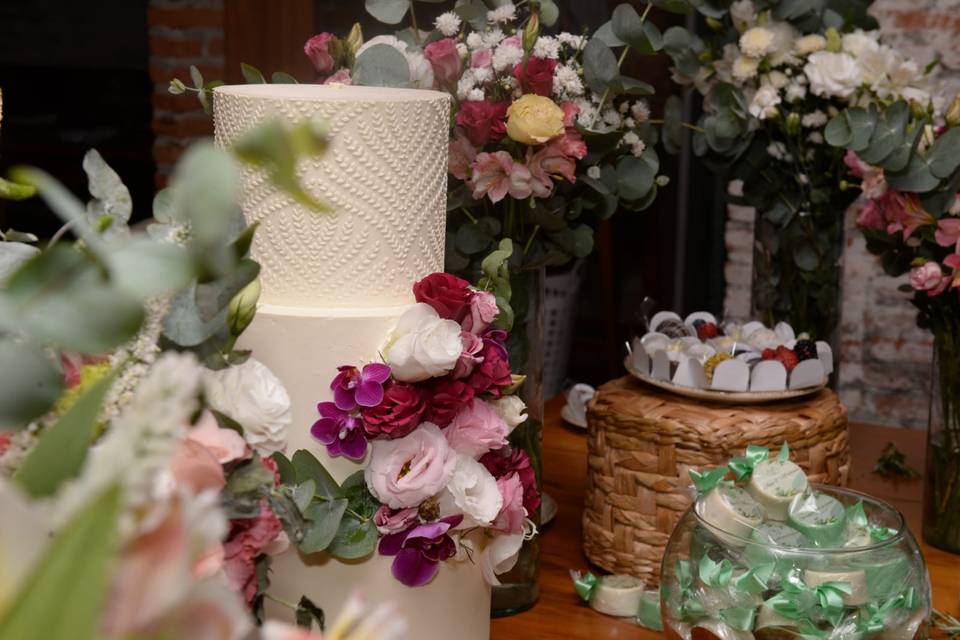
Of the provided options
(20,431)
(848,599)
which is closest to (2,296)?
(20,431)

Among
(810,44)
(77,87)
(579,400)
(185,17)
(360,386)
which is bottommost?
(579,400)

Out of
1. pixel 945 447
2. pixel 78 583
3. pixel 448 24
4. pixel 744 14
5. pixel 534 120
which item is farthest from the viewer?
pixel 744 14

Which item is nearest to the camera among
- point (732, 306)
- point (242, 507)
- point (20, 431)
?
point (20, 431)

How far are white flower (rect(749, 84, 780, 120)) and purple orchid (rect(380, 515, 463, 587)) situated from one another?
793mm

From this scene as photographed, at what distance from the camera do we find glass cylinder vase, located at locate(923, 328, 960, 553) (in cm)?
126

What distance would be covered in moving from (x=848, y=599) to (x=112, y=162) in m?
3.31

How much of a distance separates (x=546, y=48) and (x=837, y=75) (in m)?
0.48

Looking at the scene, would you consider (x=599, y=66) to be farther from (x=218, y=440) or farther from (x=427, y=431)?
(x=218, y=440)

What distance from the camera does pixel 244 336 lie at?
0.87 meters

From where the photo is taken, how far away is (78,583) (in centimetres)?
28

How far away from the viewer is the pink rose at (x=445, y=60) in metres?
1.09

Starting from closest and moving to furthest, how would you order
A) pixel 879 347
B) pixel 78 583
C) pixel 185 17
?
pixel 78 583, pixel 879 347, pixel 185 17

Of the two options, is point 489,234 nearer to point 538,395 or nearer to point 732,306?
point 538,395

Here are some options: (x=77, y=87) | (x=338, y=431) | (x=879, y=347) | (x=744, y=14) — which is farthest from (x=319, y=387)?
(x=77, y=87)
